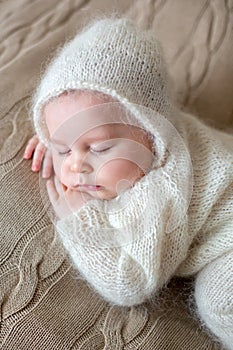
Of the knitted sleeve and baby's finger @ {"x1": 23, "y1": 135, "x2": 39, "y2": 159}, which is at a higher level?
baby's finger @ {"x1": 23, "y1": 135, "x2": 39, "y2": 159}

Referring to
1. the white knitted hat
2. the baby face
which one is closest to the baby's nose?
the baby face

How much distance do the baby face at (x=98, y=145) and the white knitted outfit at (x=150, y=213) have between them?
0.06ft

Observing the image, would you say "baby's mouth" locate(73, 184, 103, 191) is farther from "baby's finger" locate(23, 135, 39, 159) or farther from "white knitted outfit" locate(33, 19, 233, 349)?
"baby's finger" locate(23, 135, 39, 159)

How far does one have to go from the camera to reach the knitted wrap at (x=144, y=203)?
849 millimetres

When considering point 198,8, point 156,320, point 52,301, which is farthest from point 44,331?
point 198,8

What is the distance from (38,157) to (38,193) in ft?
0.24

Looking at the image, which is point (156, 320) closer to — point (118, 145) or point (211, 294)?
point (211, 294)

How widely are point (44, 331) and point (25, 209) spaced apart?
0.21 m

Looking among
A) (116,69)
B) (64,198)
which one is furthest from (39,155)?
(116,69)

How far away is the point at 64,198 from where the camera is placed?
925 mm

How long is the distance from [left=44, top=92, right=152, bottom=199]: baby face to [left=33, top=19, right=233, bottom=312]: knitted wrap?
0.02 metres

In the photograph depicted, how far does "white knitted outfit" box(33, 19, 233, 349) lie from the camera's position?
85cm

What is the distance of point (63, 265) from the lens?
88 cm

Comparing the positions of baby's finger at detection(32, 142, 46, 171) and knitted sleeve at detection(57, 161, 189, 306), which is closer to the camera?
knitted sleeve at detection(57, 161, 189, 306)
